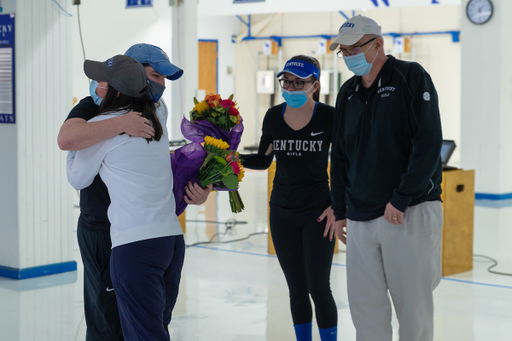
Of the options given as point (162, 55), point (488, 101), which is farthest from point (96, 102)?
point (488, 101)

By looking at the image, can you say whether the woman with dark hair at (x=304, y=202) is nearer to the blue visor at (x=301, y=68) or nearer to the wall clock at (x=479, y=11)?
the blue visor at (x=301, y=68)

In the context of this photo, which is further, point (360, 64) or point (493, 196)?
point (493, 196)

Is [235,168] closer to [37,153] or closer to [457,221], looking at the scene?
[37,153]

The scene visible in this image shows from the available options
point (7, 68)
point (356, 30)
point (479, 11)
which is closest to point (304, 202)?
point (356, 30)

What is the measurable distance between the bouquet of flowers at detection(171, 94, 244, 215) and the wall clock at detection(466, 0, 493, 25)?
762cm

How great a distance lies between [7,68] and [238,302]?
2.50m

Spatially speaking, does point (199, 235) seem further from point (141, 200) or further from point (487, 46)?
point (487, 46)

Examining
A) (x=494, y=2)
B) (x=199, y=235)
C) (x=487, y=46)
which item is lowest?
(x=199, y=235)

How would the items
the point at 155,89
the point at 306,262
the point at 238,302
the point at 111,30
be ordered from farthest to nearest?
the point at 111,30 → the point at 238,302 → the point at 306,262 → the point at 155,89

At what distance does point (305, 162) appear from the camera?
277 centimetres

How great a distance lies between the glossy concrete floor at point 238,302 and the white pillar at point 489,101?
3478mm

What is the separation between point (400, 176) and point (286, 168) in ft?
2.35

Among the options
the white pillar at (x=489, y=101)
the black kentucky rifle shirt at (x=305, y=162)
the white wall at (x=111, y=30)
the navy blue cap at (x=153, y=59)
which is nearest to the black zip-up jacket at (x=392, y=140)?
the black kentucky rifle shirt at (x=305, y=162)

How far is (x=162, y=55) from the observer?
219 centimetres
